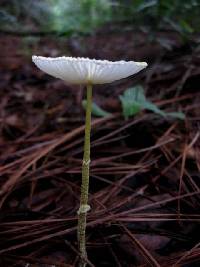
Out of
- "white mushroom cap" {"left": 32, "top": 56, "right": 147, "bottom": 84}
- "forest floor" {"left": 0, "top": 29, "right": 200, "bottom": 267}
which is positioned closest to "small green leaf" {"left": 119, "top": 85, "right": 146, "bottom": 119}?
"forest floor" {"left": 0, "top": 29, "right": 200, "bottom": 267}

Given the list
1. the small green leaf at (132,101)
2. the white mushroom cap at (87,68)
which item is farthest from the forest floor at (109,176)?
the white mushroom cap at (87,68)

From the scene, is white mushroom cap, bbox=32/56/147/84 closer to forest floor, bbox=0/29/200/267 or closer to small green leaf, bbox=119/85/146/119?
forest floor, bbox=0/29/200/267

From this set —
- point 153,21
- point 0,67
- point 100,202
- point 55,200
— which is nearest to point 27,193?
point 55,200

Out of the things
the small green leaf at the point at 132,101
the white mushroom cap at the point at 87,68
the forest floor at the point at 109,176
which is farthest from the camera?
the small green leaf at the point at 132,101

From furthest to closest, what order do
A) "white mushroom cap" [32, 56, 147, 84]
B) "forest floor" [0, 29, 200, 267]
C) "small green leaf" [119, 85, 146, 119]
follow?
"small green leaf" [119, 85, 146, 119], "forest floor" [0, 29, 200, 267], "white mushroom cap" [32, 56, 147, 84]

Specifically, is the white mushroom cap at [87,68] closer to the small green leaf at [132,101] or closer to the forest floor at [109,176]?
the forest floor at [109,176]

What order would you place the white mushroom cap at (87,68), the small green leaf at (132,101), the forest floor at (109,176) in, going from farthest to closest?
the small green leaf at (132,101) < the forest floor at (109,176) < the white mushroom cap at (87,68)

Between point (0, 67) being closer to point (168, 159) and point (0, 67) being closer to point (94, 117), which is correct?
point (94, 117)
